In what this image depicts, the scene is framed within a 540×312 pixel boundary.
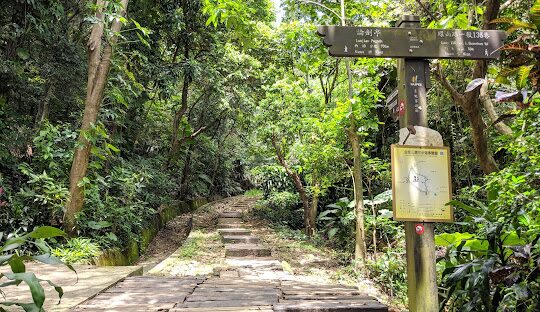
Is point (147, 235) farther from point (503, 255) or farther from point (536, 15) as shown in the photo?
point (536, 15)

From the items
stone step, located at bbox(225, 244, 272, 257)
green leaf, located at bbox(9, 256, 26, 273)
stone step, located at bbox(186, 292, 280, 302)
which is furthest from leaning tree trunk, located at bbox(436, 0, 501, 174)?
green leaf, located at bbox(9, 256, 26, 273)

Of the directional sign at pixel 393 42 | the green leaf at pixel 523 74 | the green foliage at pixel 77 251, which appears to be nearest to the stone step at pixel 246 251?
the green foliage at pixel 77 251

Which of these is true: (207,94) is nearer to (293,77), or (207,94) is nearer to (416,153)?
(293,77)

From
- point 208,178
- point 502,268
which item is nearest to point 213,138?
point 208,178

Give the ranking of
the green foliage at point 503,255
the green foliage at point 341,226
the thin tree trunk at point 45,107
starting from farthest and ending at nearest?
1. the green foliage at point 341,226
2. the thin tree trunk at point 45,107
3. the green foliage at point 503,255

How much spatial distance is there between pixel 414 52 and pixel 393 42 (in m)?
0.19

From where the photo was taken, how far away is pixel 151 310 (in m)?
2.79

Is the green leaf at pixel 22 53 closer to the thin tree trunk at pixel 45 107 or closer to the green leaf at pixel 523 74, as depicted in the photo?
the thin tree trunk at pixel 45 107

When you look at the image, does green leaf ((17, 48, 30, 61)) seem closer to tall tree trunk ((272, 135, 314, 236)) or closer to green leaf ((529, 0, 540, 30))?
tall tree trunk ((272, 135, 314, 236))

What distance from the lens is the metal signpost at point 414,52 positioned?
307 cm

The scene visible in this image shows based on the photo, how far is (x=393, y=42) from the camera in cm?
321

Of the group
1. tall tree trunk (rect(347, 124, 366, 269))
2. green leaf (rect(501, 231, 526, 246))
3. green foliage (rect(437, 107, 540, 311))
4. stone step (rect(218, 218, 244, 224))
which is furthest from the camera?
stone step (rect(218, 218, 244, 224))

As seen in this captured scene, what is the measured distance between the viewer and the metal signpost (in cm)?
307

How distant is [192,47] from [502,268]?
10.4 meters
